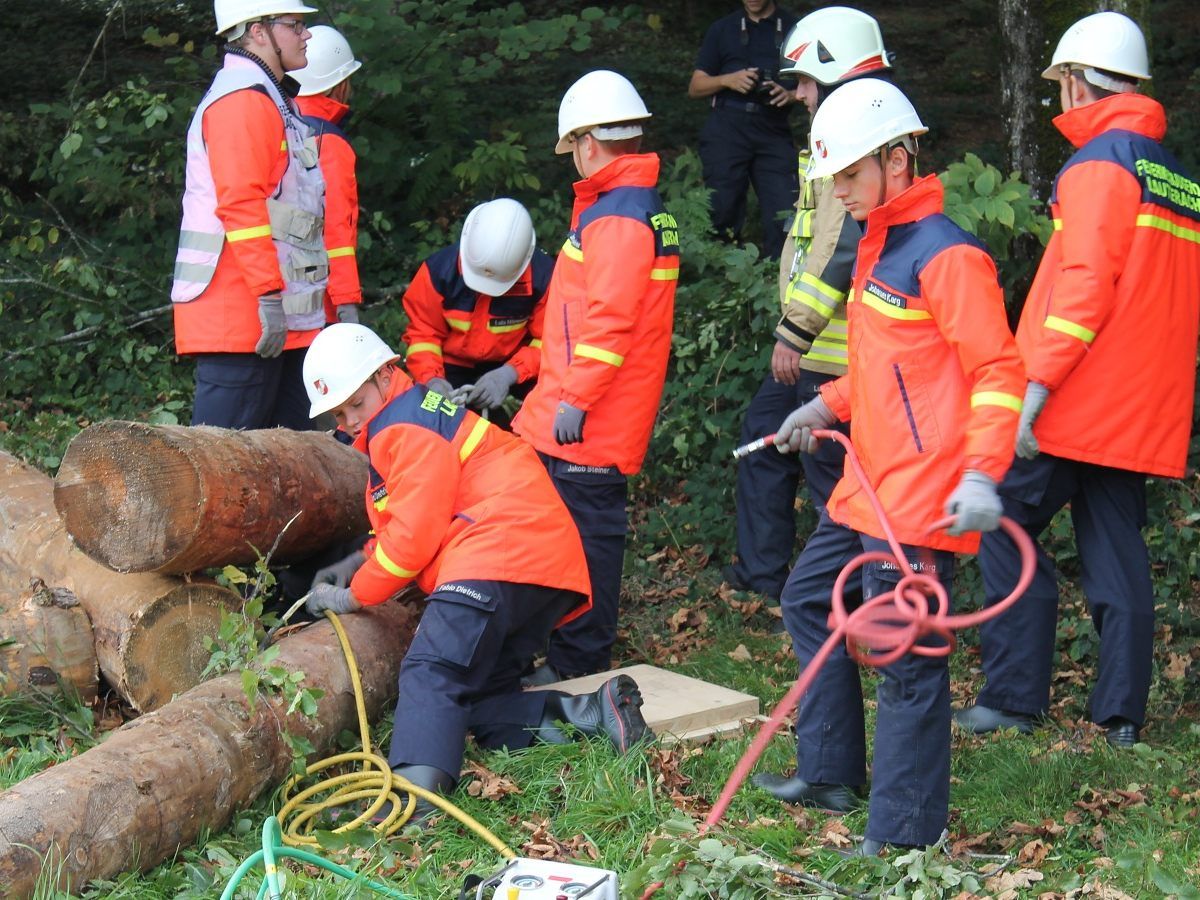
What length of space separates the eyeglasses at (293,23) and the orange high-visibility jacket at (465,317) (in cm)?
111

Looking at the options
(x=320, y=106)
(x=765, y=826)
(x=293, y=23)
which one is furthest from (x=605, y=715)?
(x=320, y=106)

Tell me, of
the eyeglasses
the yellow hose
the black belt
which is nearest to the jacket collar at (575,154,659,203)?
the eyeglasses

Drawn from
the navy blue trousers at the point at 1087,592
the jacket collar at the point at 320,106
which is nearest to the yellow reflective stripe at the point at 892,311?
the navy blue trousers at the point at 1087,592

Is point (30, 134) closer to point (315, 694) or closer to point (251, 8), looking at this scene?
point (251, 8)

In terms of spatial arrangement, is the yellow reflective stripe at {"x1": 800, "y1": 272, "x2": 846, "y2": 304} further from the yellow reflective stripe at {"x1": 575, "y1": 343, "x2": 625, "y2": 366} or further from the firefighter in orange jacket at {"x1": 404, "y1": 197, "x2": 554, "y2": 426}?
the firefighter in orange jacket at {"x1": 404, "y1": 197, "x2": 554, "y2": 426}

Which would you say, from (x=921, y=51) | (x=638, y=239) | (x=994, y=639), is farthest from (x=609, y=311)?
(x=921, y=51)

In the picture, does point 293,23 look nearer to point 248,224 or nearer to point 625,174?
point 248,224

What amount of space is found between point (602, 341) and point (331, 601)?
1390mm

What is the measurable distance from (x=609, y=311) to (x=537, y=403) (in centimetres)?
52

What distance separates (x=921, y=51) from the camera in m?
12.2

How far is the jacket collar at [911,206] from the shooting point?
3.95 m

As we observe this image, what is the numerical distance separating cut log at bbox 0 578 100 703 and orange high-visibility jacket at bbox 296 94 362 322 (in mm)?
1980

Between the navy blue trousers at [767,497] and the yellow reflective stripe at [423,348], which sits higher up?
the yellow reflective stripe at [423,348]

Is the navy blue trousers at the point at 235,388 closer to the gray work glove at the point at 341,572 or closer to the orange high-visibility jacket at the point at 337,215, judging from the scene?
the orange high-visibility jacket at the point at 337,215
